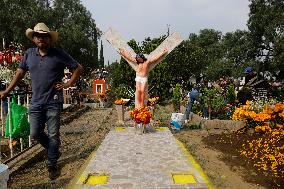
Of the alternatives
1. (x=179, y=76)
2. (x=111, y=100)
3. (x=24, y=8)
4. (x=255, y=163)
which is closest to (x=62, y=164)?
(x=255, y=163)

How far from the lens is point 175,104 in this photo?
680 inches

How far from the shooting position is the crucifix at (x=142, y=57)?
10.9 metres

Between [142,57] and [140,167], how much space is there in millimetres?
5585

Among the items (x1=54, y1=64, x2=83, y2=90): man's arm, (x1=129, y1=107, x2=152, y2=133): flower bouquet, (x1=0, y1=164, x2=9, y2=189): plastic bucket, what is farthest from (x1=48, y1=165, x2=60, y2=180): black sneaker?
(x1=129, y1=107, x2=152, y2=133): flower bouquet

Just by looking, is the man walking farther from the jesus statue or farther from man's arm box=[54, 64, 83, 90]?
the jesus statue

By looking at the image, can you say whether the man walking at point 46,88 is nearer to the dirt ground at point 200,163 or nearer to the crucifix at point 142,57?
the dirt ground at point 200,163

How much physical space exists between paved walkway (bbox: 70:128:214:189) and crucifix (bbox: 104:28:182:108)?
9.45 ft

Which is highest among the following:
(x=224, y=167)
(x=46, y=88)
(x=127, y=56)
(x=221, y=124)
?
(x=127, y=56)

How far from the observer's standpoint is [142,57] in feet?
35.6

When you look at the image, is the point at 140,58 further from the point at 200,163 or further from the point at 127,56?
the point at 200,163

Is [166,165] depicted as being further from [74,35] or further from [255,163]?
[74,35]

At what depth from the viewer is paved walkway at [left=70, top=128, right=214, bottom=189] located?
486 centimetres

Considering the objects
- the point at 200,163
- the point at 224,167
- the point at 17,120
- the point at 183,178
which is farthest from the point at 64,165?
the point at 224,167

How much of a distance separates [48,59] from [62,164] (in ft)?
6.49
